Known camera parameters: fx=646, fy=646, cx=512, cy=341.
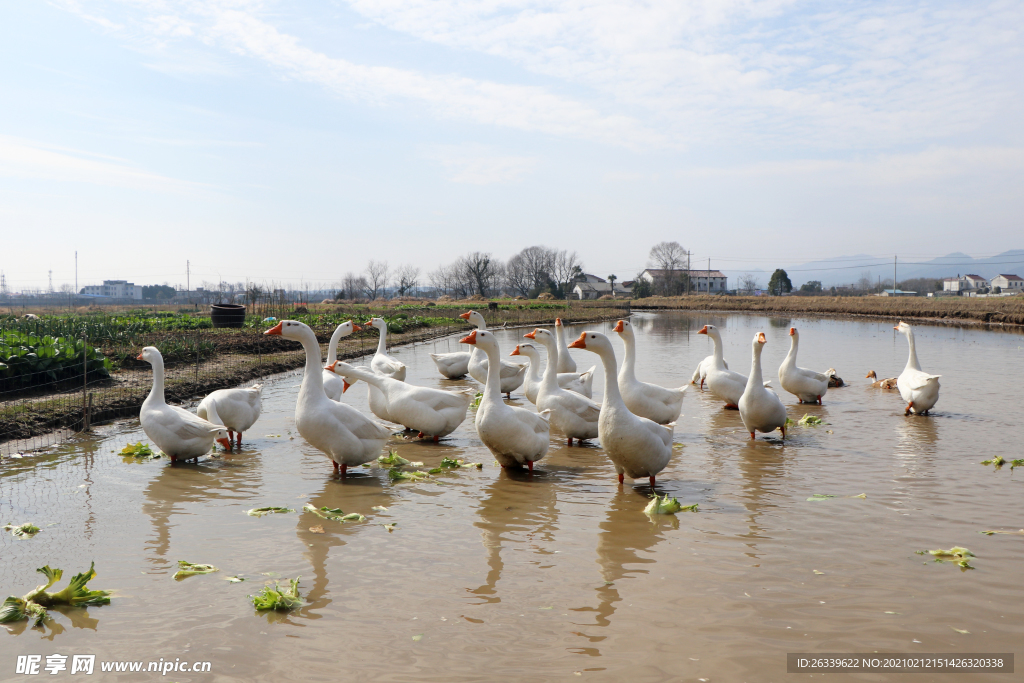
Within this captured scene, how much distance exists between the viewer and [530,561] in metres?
5.61

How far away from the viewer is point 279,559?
18.2ft

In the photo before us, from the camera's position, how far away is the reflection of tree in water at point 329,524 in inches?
195

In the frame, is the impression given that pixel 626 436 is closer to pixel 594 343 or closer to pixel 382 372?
pixel 594 343

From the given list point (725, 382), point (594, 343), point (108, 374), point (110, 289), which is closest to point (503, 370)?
point (725, 382)

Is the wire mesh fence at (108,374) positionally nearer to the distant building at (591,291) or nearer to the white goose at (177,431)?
the white goose at (177,431)

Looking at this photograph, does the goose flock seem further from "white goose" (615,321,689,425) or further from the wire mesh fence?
the wire mesh fence

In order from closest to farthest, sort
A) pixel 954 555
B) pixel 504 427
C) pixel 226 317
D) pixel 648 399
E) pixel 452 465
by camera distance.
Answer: pixel 954 555 < pixel 504 427 < pixel 452 465 < pixel 648 399 < pixel 226 317

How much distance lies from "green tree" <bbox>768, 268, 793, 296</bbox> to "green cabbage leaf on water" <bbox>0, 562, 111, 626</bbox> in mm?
114494

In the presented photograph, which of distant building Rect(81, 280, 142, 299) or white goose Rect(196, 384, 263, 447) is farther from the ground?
distant building Rect(81, 280, 142, 299)

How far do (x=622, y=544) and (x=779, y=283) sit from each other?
115m

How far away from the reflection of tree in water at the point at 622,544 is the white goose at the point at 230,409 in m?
5.83

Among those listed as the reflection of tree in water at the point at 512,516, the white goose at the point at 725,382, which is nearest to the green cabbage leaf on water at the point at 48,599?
the reflection of tree in water at the point at 512,516

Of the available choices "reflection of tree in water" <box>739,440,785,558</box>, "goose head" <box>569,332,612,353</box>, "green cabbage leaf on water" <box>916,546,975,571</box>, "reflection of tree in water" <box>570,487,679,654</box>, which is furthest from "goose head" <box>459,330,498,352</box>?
"green cabbage leaf on water" <box>916,546,975,571</box>

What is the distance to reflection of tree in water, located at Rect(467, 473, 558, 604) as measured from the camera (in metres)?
5.50
